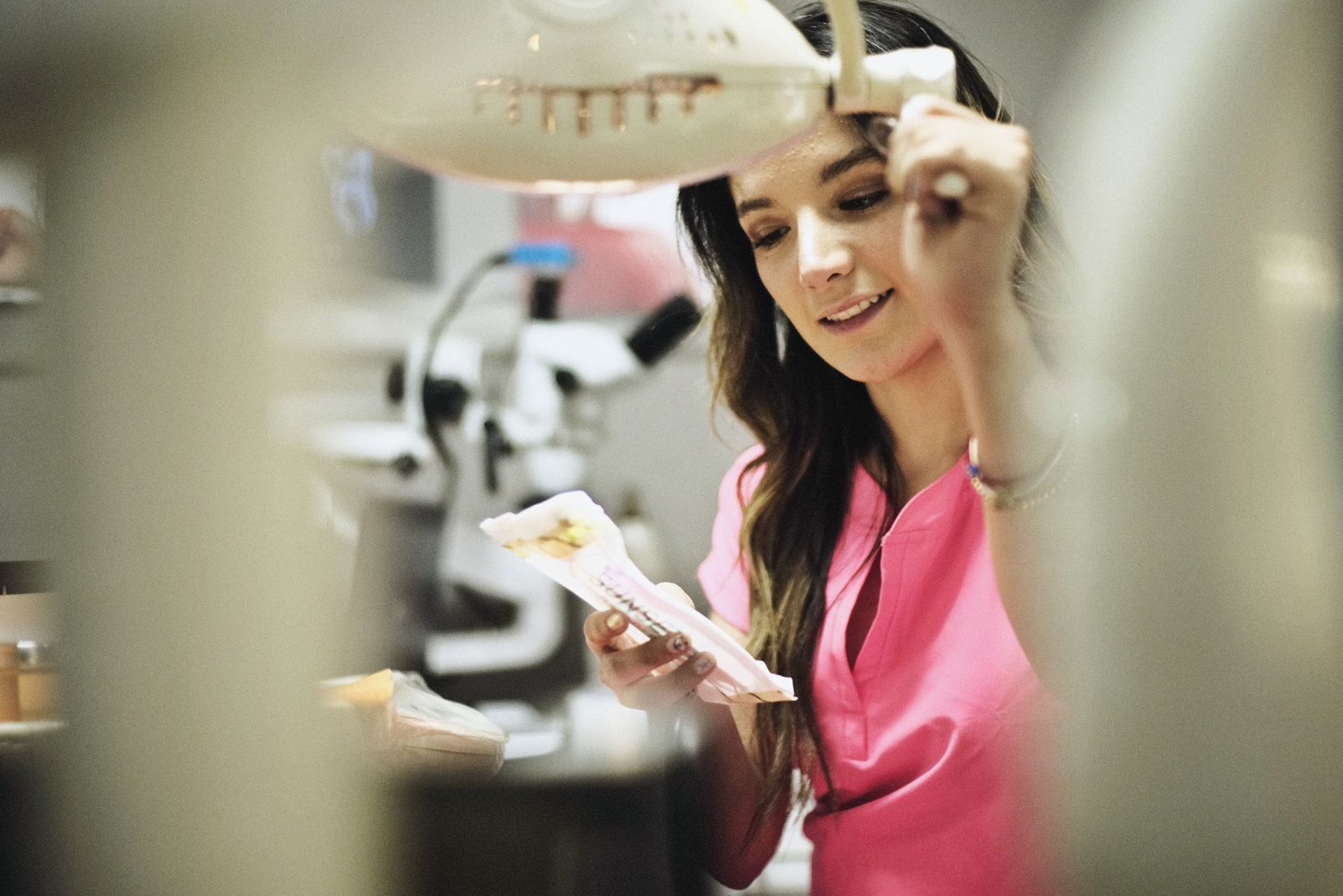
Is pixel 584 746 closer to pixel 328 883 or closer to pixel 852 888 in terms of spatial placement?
pixel 852 888

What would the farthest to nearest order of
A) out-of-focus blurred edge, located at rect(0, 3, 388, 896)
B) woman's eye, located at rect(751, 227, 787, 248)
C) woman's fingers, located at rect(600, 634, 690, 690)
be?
1. woman's eye, located at rect(751, 227, 787, 248)
2. woman's fingers, located at rect(600, 634, 690, 690)
3. out-of-focus blurred edge, located at rect(0, 3, 388, 896)

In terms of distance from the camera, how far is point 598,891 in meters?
0.74

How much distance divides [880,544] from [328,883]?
29.2 inches

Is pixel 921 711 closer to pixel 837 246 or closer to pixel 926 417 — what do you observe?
pixel 926 417

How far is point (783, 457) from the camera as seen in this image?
115cm

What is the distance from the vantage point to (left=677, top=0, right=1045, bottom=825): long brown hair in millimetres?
1033

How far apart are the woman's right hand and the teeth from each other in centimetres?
23

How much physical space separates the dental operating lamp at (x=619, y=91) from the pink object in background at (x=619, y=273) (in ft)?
2.36

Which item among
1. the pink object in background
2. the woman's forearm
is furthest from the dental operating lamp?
the pink object in background

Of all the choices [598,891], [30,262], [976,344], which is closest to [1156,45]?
[976,344]

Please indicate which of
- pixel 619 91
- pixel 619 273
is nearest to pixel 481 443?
pixel 619 273

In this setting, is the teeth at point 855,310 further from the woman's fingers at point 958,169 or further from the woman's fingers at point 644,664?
the woman's fingers at point 958,169

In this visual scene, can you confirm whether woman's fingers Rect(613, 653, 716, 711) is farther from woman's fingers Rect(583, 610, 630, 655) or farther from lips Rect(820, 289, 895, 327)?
lips Rect(820, 289, 895, 327)

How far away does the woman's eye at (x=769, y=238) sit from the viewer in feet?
3.03
